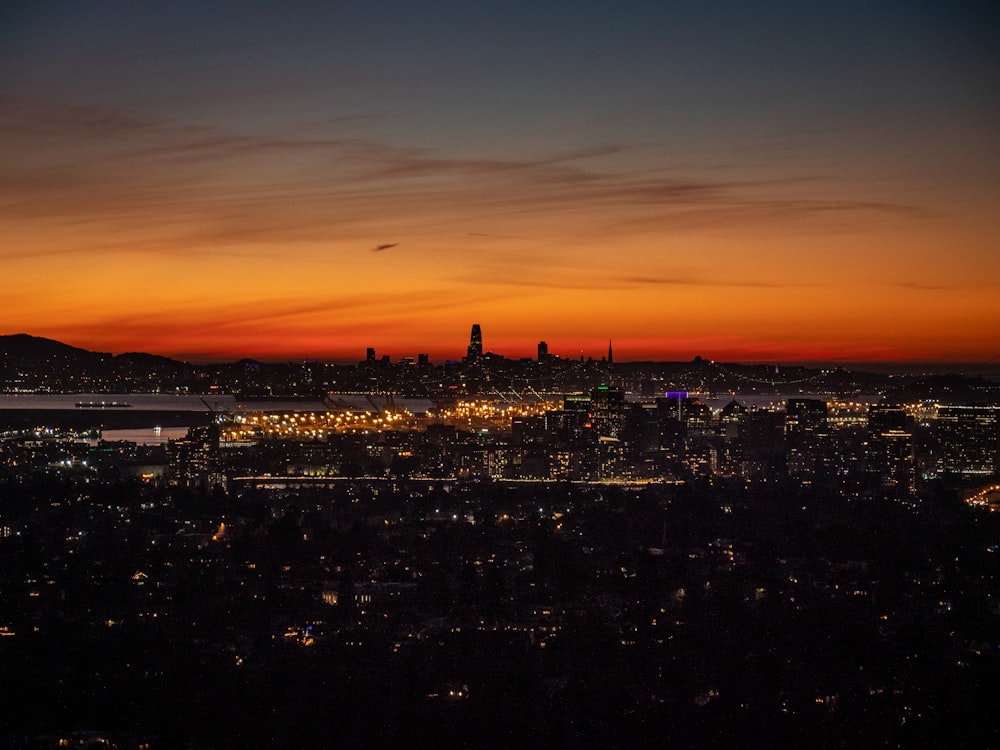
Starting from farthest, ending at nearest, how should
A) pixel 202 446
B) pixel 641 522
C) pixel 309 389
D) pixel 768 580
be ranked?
pixel 309 389 < pixel 202 446 < pixel 641 522 < pixel 768 580

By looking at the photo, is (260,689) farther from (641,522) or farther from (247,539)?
(641,522)

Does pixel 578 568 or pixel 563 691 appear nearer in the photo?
pixel 563 691

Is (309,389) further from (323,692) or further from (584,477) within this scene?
(323,692)

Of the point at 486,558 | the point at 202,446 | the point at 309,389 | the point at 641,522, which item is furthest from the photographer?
the point at 309,389

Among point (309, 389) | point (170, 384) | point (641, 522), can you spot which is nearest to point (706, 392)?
point (309, 389)

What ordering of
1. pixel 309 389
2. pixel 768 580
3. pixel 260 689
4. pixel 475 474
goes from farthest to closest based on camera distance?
pixel 309 389 → pixel 475 474 → pixel 768 580 → pixel 260 689

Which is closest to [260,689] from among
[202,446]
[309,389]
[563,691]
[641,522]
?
[563,691]
